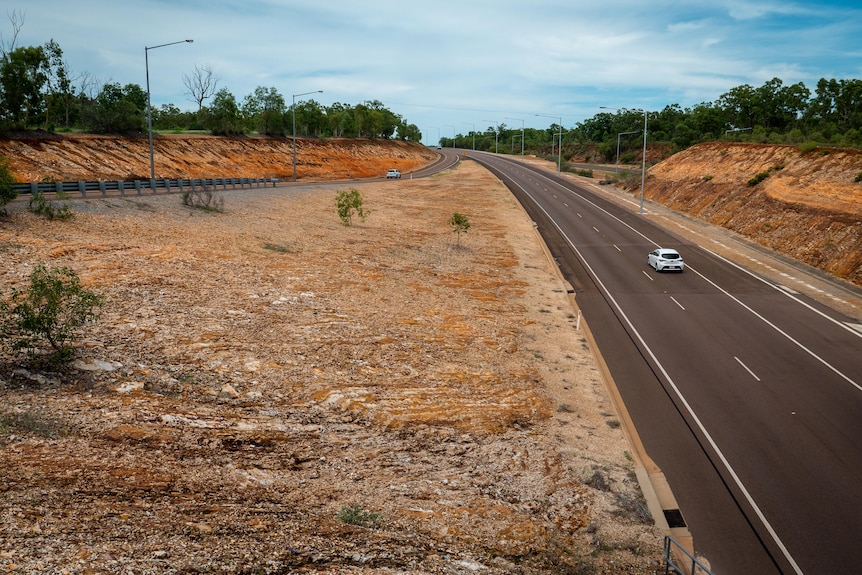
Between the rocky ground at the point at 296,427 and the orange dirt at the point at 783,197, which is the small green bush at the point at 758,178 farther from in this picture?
the rocky ground at the point at 296,427

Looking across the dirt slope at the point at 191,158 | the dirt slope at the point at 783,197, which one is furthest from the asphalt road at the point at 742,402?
the dirt slope at the point at 191,158

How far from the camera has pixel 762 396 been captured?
747 inches

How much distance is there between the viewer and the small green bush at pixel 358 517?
10703 mm

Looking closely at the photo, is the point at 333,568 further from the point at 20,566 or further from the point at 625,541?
the point at 625,541

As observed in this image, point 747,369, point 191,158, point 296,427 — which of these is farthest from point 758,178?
point 191,158

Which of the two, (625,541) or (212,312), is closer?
(625,541)

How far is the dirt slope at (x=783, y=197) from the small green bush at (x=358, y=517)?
3325cm

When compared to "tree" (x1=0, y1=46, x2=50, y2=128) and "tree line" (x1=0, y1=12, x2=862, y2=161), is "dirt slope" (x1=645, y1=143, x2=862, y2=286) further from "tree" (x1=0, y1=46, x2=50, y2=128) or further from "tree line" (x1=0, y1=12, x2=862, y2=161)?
"tree" (x1=0, y1=46, x2=50, y2=128)

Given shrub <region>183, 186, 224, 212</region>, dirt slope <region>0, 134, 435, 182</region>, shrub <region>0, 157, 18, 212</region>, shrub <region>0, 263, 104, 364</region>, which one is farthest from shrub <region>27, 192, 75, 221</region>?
dirt slope <region>0, 134, 435, 182</region>

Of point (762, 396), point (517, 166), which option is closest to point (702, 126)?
point (517, 166)

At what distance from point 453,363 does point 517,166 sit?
332ft

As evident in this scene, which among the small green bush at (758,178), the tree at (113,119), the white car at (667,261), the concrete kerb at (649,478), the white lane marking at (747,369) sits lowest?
the concrete kerb at (649,478)

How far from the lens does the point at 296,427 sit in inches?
561

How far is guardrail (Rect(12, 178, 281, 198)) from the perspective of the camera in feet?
104
